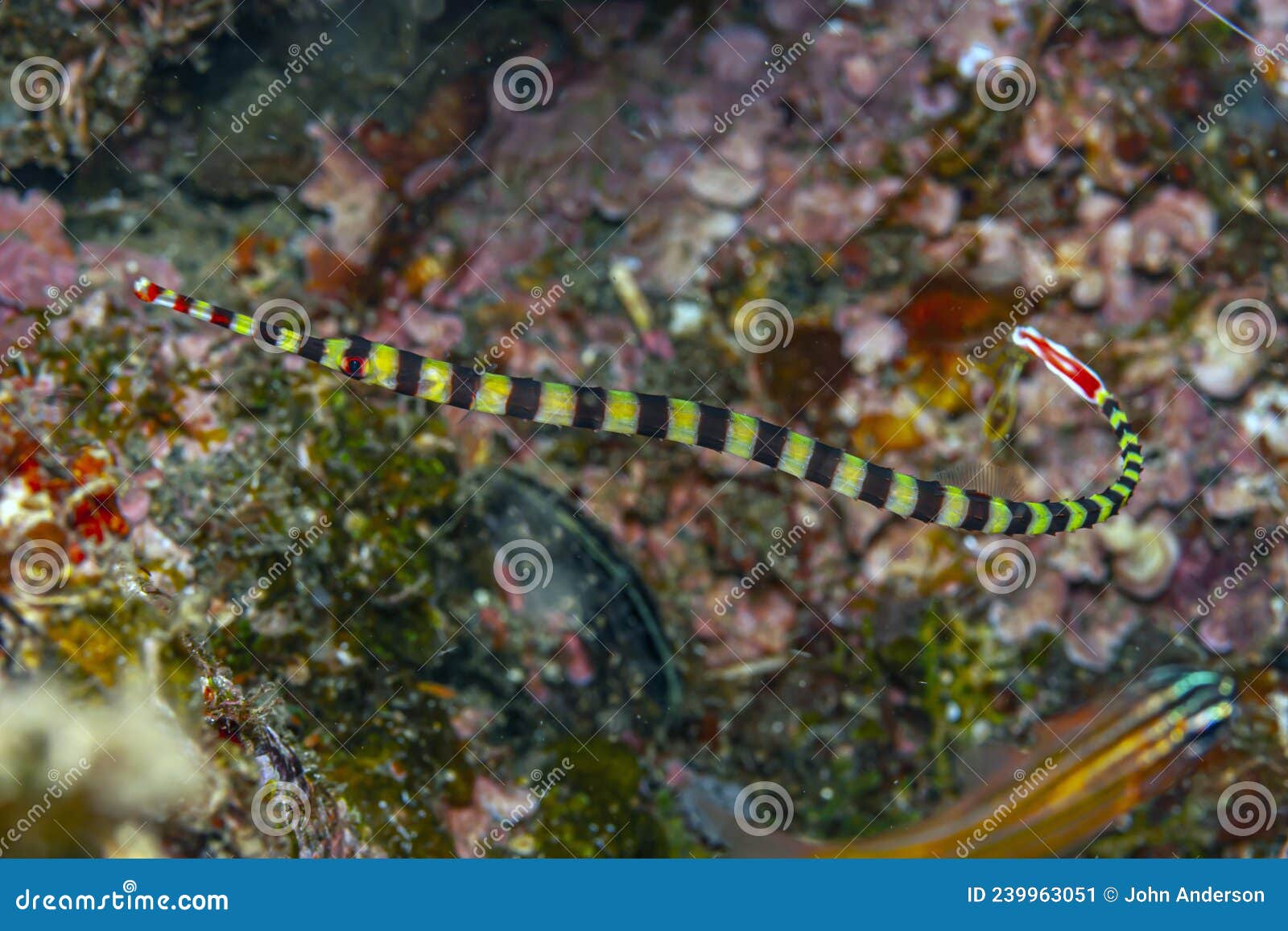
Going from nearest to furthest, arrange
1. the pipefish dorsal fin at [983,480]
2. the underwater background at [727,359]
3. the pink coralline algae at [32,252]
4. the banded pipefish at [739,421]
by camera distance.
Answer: the banded pipefish at [739,421], the pipefish dorsal fin at [983,480], the pink coralline algae at [32,252], the underwater background at [727,359]

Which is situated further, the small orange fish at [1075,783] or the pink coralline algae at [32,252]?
the small orange fish at [1075,783]

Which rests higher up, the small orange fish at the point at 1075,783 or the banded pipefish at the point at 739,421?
the banded pipefish at the point at 739,421

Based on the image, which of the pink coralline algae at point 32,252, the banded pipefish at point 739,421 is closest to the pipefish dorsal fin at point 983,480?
the banded pipefish at point 739,421

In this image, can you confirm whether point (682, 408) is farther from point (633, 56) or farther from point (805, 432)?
point (633, 56)

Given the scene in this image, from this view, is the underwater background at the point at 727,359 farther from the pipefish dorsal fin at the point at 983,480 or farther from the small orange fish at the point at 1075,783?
the pipefish dorsal fin at the point at 983,480

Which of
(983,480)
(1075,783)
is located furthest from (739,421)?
(1075,783)

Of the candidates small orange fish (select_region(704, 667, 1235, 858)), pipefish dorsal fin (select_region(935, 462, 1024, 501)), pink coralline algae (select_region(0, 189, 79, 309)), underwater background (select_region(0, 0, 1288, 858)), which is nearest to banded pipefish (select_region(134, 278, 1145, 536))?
pipefish dorsal fin (select_region(935, 462, 1024, 501))

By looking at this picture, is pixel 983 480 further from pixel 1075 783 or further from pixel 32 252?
pixel 32 252

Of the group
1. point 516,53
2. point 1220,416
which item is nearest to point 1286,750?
point 1220,416
